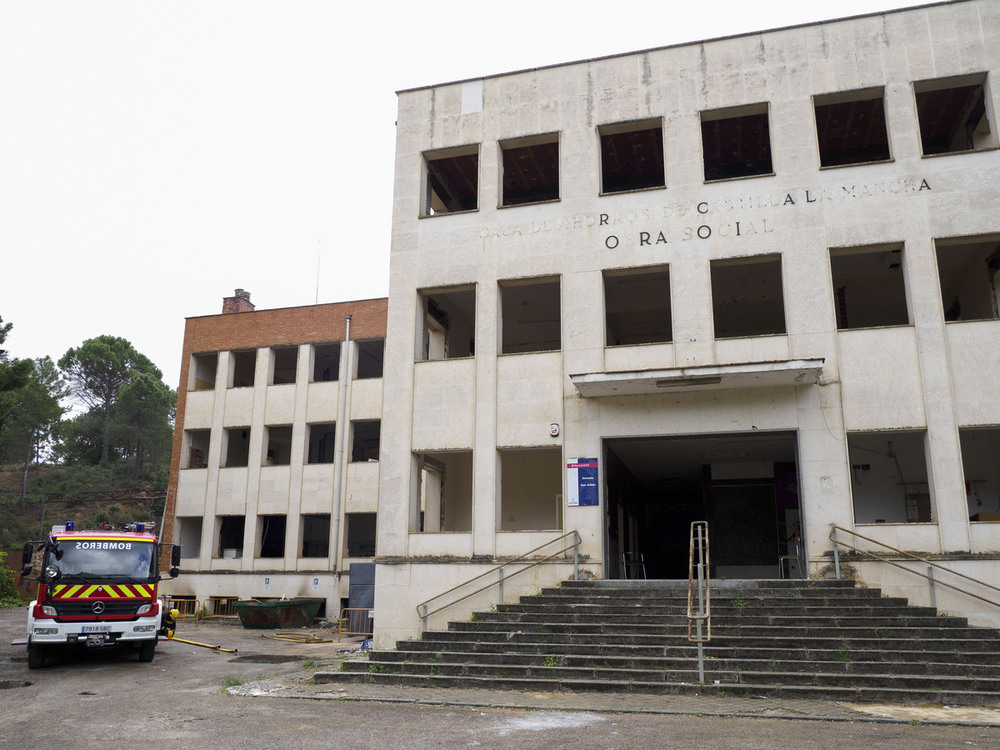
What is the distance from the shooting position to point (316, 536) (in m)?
35.1

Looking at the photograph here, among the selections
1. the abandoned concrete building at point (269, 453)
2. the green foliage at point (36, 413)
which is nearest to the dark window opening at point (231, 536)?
the abandoned concrete building at point (269, 453)

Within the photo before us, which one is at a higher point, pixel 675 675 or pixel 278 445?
pixel 278 445

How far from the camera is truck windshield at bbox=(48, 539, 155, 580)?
1444cm

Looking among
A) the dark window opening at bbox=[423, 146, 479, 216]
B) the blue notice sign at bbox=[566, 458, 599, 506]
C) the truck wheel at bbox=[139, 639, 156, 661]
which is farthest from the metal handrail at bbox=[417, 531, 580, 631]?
the dark window opening at bbox=[423, 146, 479, 216]

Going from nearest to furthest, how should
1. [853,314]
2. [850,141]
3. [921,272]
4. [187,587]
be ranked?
1. [921,272]
2. [850,141]
3. [853,314]
4. [187,587]

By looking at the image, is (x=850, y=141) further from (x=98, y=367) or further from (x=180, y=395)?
(x=98, y=367)

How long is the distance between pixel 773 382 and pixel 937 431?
9.44 ft

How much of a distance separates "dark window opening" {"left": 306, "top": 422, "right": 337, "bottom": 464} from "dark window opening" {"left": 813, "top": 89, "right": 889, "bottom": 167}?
22.1m

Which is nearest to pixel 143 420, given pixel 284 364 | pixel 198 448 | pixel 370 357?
pixel 198 448

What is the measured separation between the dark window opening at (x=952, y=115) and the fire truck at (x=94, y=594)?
1750 cm

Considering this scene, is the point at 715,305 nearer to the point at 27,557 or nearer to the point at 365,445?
the point at 27,557

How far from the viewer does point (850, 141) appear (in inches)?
710

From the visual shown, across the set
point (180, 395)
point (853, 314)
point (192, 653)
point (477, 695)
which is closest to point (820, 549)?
point (477, 695)

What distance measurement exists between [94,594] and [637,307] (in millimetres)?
13667
